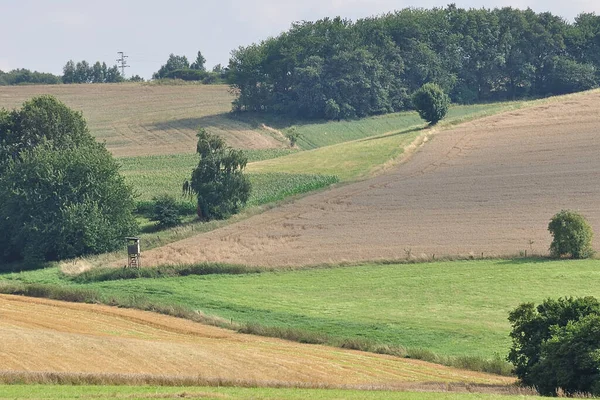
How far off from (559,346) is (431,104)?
3271 inches

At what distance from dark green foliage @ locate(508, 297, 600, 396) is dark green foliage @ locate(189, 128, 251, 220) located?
4611 cm

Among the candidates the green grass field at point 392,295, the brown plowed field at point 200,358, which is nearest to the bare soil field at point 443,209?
the green grass field at point 392,295

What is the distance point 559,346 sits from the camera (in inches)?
1363

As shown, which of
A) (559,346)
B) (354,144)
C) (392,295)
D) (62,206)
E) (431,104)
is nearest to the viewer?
(559,346)

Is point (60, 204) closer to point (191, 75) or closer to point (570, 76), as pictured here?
point (570, 76)

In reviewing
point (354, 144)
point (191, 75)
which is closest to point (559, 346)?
point (354, 144)

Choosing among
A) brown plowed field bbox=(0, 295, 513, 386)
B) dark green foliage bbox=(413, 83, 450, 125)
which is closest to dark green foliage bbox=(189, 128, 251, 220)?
dark green foliage bbox=(413, 83, 450, 125)

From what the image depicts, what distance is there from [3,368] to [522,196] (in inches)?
2033

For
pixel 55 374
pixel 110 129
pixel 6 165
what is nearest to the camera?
pixel 55 374

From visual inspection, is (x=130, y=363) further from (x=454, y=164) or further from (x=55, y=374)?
(x=454, y=164)

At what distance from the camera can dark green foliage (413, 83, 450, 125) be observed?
381ft

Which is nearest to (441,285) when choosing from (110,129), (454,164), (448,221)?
(448,221)

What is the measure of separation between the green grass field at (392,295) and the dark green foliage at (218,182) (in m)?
16.8

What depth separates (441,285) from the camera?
58.5 meters
